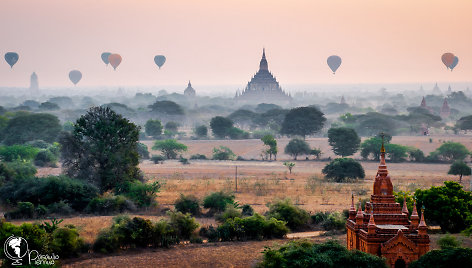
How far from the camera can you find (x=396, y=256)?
69.6ft

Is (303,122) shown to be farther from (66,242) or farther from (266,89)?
(266,89)

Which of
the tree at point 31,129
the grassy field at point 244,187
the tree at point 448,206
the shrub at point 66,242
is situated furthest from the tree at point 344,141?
the shrub at point 66,242

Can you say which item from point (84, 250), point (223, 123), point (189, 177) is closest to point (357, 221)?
point (84, 250)

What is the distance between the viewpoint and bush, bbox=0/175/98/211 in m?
35.7

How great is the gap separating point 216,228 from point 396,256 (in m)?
10.8

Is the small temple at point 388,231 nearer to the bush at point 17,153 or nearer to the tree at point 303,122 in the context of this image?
the bush at point 17,153

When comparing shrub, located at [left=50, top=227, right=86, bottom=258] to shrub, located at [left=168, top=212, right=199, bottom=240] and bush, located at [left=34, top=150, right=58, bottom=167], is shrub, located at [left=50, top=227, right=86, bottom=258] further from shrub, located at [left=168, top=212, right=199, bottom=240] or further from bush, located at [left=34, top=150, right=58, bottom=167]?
bush, located at [left=34, top=150, right=58, bottom=167]

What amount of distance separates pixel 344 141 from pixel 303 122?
19.1 metres

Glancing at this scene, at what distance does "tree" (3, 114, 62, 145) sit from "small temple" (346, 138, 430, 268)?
5902 centimetres

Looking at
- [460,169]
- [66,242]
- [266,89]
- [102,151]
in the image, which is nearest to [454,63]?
[266,89]

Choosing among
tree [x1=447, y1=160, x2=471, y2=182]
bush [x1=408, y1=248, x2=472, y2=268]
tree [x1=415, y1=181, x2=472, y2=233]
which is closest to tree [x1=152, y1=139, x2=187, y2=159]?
tree [x1=447, y1=160, x2=471, y2=182]

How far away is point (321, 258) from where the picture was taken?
2103cm

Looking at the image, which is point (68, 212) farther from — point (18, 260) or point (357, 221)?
point (357, 221)

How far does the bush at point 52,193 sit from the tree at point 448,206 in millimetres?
18189
